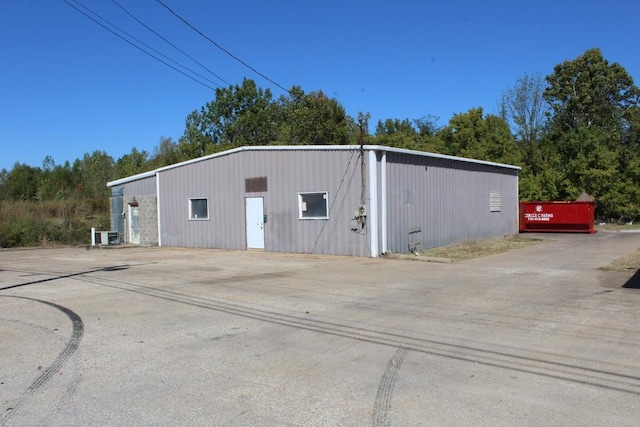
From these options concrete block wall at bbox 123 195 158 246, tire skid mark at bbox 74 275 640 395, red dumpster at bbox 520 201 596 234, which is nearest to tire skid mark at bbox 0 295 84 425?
tire skid mark at bbox 74 275 640 395

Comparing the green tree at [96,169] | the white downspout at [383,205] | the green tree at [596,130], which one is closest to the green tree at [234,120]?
the green tree at [96,169]

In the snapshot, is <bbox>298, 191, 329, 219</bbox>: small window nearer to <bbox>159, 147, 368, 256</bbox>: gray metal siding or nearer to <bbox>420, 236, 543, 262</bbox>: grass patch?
<bbox>159, 147, 368, 256</bbox>: gray metal siding

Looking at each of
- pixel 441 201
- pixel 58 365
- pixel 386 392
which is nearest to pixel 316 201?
pixel 441 201

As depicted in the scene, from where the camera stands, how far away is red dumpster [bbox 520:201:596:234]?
28.7m

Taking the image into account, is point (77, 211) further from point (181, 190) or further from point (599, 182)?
point (599, 182)

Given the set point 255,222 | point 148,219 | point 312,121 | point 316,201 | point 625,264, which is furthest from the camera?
point 312,121

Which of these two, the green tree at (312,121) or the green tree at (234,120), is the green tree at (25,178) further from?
the green tree at (312,121)

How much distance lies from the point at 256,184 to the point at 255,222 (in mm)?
1456

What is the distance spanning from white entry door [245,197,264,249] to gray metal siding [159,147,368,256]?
231 millimetres

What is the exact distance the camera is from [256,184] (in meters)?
20.4

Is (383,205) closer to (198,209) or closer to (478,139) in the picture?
(198,209)

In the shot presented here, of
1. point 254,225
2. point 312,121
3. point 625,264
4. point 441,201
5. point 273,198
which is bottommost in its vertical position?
point 625,264

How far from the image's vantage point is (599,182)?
40031 millimetres

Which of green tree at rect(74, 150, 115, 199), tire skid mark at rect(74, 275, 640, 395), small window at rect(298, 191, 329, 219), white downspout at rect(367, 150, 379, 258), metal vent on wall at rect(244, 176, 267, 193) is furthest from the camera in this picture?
green tree at rect(74, 150, 115, 199)
